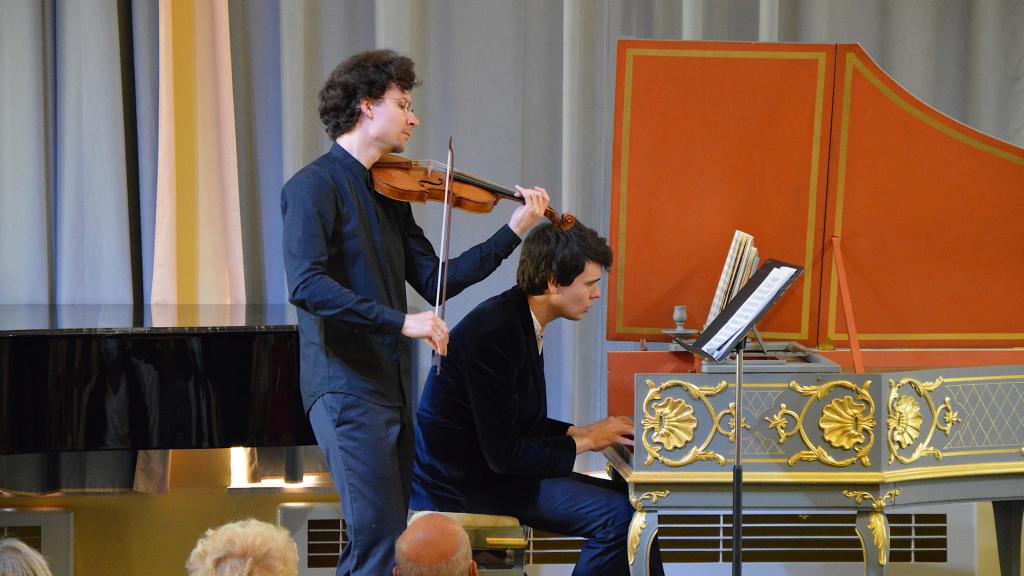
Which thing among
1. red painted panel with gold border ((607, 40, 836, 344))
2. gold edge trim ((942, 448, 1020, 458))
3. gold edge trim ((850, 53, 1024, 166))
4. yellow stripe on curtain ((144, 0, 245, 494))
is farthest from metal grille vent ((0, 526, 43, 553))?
gold edge trim ((850, 53, 1024, 166))

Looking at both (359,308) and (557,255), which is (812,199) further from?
(359,308)

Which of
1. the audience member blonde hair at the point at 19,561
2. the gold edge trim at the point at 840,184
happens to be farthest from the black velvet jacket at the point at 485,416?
the audience member blonde hair at the point at 19,561

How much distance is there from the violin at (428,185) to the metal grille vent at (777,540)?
62.6 inches

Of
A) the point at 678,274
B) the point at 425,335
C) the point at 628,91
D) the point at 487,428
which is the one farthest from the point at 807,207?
the point at 425,335

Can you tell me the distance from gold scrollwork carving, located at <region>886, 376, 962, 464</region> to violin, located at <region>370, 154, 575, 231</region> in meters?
1.03

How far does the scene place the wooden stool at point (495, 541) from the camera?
2699 millimetres

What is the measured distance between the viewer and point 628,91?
2941 mm

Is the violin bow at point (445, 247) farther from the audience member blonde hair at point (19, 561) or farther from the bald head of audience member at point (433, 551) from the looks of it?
the audience member blonde hair at point (19, 561)

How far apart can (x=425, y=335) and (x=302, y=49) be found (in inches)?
83.3

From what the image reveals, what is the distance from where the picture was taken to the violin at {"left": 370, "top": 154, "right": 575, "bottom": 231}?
2.49 metres

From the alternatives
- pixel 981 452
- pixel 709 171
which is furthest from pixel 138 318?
pixel 981 452

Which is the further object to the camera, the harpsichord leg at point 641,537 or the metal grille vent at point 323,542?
the metal grille vent at point 323,542

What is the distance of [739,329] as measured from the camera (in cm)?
246

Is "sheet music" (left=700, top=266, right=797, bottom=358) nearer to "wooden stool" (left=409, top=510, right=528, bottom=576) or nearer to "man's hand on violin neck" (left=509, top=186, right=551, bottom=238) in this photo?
"man's hand on violin neck" (left=509, top=186, right=551, bottom=238)
